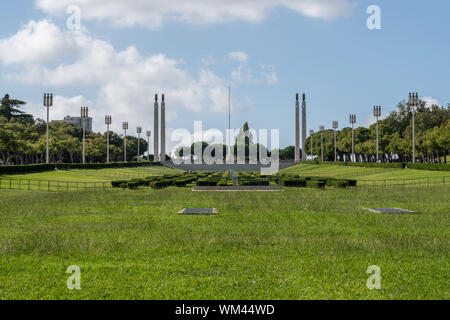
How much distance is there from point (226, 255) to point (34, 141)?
7992 cm

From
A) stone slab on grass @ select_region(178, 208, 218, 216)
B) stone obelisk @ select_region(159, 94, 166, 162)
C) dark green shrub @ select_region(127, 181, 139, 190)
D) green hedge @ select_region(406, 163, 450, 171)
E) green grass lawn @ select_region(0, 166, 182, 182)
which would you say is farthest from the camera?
stone obelisk @ select_region(159, 94, 166, 162)

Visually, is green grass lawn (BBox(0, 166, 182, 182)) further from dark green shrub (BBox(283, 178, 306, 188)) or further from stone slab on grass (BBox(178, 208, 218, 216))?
stone slab on grass (BBox(178, 208, 218, 216))

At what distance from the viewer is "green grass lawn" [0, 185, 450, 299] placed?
6500mm

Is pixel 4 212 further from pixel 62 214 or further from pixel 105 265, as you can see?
pixel 105 265

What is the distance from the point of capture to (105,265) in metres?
7.86

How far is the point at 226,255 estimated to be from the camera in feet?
28.3

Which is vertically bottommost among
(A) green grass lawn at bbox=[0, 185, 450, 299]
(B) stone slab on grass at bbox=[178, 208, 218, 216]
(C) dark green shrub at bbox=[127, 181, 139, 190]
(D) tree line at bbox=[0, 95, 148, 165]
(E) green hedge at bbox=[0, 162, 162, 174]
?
(A) green grass lawn at bbox=[0, 185, 450, 299]

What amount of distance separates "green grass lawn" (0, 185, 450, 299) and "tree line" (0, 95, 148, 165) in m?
49.8

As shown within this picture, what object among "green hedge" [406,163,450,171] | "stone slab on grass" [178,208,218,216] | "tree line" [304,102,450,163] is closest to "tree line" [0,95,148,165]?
"stone slab on grass" [178,208,218,216]

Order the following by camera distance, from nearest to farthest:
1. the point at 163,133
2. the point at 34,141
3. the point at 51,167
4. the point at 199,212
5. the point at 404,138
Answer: the point at 199,212, the point at 51,167, the point at 34,141, the point at 404,138, the point at 163,133

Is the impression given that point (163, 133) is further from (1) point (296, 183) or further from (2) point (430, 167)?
(1) point (296, 183)

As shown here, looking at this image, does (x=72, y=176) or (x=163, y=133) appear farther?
(x=163, y=133)

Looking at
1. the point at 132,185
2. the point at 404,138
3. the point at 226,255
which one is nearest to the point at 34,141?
the point at 132,185

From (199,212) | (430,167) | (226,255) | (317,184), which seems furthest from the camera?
(430,167)
